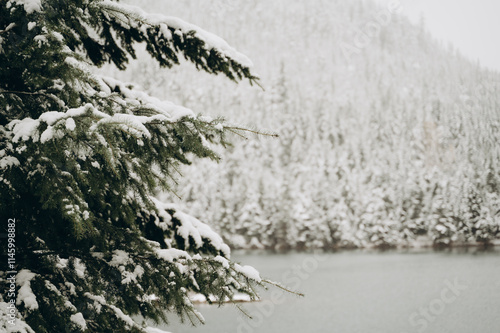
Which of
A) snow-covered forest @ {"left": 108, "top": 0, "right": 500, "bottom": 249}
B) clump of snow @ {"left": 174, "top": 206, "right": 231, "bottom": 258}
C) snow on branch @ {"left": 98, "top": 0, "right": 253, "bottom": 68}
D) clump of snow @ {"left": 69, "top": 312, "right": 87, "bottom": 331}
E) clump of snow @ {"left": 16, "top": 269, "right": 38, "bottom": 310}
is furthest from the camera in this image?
snow-covered forest @ {"left": 108, "top": 0, "right": 500, "bottom": 249}

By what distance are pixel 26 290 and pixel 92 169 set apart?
73 cm

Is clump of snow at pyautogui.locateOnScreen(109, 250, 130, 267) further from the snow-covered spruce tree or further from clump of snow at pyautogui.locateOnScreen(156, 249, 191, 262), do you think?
clump of snow at pyautogui.locateOnScreen(156, 249, 191, 262)

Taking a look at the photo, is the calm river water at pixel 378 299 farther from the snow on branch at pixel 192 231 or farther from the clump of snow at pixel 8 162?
the clump of snow at pixel 8 162

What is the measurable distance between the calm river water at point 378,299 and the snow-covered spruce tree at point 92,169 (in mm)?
17608

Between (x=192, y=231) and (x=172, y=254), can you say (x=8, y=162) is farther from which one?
(x=192, y=231)

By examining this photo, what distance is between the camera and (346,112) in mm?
86625

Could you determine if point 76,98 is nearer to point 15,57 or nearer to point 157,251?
point 15,57

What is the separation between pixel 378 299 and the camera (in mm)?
30016

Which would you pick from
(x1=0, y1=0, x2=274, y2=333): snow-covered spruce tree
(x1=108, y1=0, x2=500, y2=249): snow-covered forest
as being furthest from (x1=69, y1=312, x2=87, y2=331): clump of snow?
(x1=108, y1=0, x2=500, y2=249): snow-covered forest

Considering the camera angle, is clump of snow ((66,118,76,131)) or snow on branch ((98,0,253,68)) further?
snow on branch ((98,0,253,68))

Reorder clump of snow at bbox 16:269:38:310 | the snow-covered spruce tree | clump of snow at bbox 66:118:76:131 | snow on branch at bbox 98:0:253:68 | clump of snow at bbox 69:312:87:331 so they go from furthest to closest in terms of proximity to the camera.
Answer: snow on branch at bbox 98:0:253:68 → clump of snow at bbox 69:312:87:331 → clump of snow at bbox 16:269:38:310 → the snow-covered spruce tree → clump of snow at bbox 66:118:76:131

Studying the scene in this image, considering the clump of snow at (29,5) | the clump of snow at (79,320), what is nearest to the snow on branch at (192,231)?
the clump of snow at (79,320)

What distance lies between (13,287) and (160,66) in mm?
1640

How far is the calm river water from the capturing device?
23594mm
